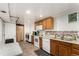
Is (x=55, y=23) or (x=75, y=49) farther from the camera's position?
(x=55, y=23)

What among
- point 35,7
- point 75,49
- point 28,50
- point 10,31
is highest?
point 35,7

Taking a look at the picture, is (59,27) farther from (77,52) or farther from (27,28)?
(27,28)

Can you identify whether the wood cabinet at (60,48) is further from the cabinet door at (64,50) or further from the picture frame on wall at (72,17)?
the picture frame on wall at (72,17)

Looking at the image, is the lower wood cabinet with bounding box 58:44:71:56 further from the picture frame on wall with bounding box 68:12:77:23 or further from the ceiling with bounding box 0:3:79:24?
the ceiling with bounding box 0:3:79:24

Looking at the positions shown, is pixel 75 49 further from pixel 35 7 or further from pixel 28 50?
pixel 28 50

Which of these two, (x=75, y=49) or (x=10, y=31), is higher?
(x=10, y=31)

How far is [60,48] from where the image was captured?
285 centimetres

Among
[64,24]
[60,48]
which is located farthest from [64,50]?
[64,24]

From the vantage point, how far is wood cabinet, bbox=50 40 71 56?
252 centimetres

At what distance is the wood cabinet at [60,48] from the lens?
252 cm

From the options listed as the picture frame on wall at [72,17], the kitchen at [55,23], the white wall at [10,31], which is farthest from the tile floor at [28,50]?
the picture frame on wall at [72,17]

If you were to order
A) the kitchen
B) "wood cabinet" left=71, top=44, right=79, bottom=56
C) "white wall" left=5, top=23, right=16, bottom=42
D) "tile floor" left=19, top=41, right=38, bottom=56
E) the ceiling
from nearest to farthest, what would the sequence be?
"wood cabinet" left=71, top=44, right=79, bottom=56, the ceiling, the kitchen, "tile floor" left=19, top=41, right=38, bottom=56, "white wall" left=5, top=23, right=16, bottom=42

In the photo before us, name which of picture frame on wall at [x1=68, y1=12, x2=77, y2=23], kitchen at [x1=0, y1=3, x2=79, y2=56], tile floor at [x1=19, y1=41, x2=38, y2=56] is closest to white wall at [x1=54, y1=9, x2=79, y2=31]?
kitchen at [x1=0, y1=3, x2=79, y2=56]

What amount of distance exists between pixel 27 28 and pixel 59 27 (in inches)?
119
